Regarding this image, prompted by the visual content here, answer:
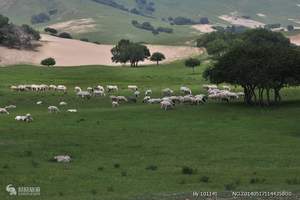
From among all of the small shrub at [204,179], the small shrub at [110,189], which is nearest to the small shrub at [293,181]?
the small shrub at [204,179]

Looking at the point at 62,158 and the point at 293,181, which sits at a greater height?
the point at 62,158

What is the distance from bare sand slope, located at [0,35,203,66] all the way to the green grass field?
7673 centimetres

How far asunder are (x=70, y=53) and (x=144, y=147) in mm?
127518

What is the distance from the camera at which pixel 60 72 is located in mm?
108312

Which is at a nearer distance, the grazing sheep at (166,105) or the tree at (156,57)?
the grazing sheep at (166,105)

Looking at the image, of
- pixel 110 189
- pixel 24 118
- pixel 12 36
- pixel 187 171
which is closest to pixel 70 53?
pixel 12 36

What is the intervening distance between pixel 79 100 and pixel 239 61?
17163mm

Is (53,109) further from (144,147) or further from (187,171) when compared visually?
(187,171)

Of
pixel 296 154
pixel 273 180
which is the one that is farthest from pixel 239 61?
pixel 273 180

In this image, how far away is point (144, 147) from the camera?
37.7m

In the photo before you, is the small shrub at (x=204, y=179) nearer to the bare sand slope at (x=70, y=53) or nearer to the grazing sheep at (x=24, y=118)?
the grazing sheep at (x=24, y=118)

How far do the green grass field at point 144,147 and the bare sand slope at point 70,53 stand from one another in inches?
3021

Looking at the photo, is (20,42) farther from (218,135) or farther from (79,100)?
Answer: (218,135)

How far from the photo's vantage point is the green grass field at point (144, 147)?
26094 mm
